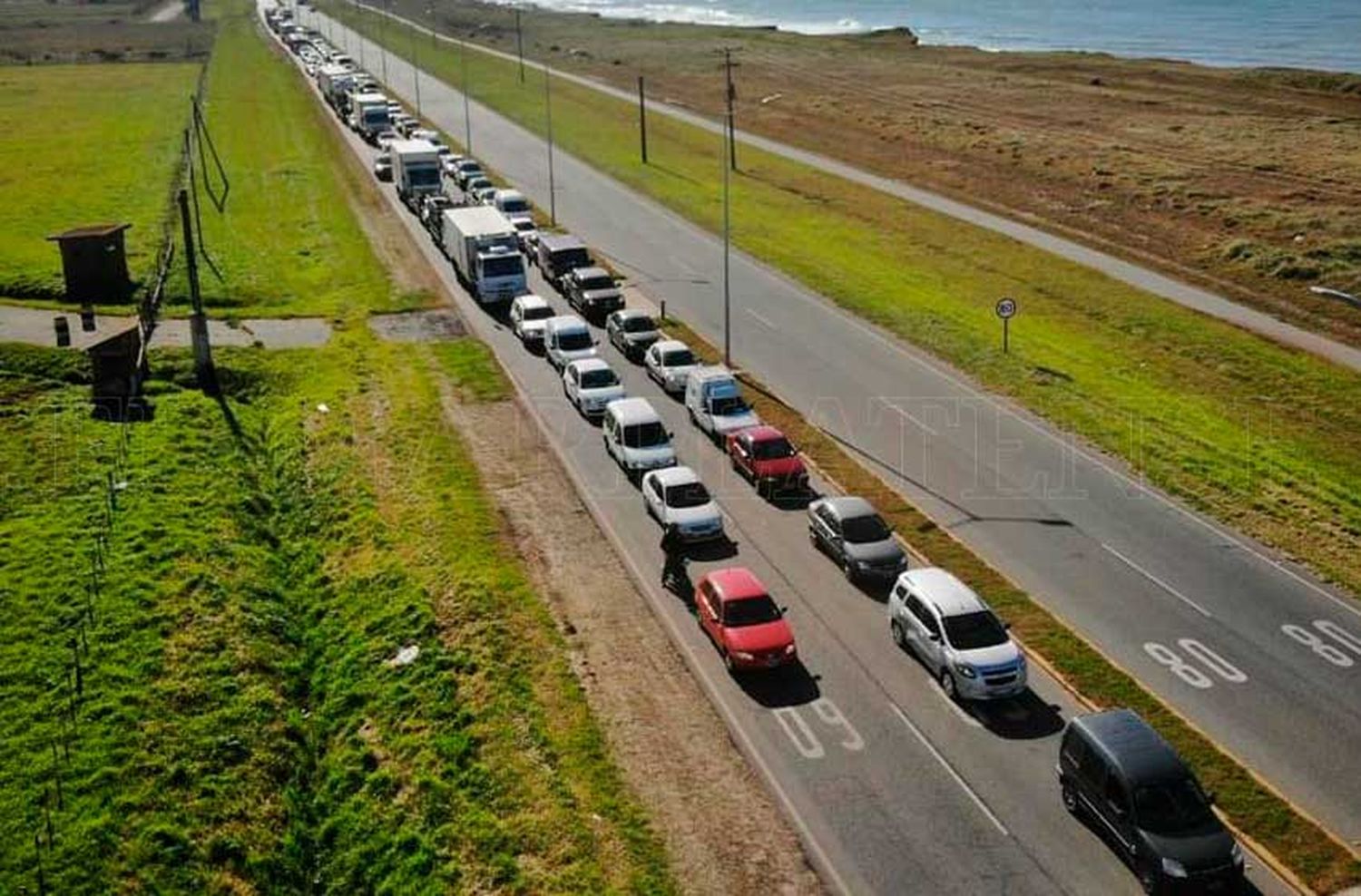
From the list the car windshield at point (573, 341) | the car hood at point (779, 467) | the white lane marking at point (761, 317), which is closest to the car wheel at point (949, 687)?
the car hood at point (779, 467)

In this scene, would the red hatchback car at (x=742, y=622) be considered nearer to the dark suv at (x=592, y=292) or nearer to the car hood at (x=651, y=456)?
the car hood at (x=651, y=456)

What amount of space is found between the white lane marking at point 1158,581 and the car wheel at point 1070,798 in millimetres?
9333

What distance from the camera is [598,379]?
4412 cm

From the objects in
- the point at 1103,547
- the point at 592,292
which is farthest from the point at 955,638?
the point at 592,292

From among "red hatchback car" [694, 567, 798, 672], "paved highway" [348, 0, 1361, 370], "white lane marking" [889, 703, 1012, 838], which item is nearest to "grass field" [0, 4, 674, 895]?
"red hatchback car" [694, 567, 798, 672]

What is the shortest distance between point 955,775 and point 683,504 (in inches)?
497

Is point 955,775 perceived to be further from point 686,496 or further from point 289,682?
Result: point 289,682

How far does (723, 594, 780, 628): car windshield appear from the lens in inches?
1121

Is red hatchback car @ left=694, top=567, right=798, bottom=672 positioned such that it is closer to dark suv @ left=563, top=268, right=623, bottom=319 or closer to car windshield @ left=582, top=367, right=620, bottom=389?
car windshield @ left=582, top=367, right=620, bottom=389

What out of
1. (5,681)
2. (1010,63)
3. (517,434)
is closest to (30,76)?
(1010,63)

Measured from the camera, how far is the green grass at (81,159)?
65.4 m

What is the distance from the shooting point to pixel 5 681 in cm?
2684

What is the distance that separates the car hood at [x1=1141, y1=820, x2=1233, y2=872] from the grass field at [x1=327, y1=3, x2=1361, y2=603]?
1425 cm

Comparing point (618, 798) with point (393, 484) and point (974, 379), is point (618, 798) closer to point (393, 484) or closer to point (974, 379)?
point (393, 484)
